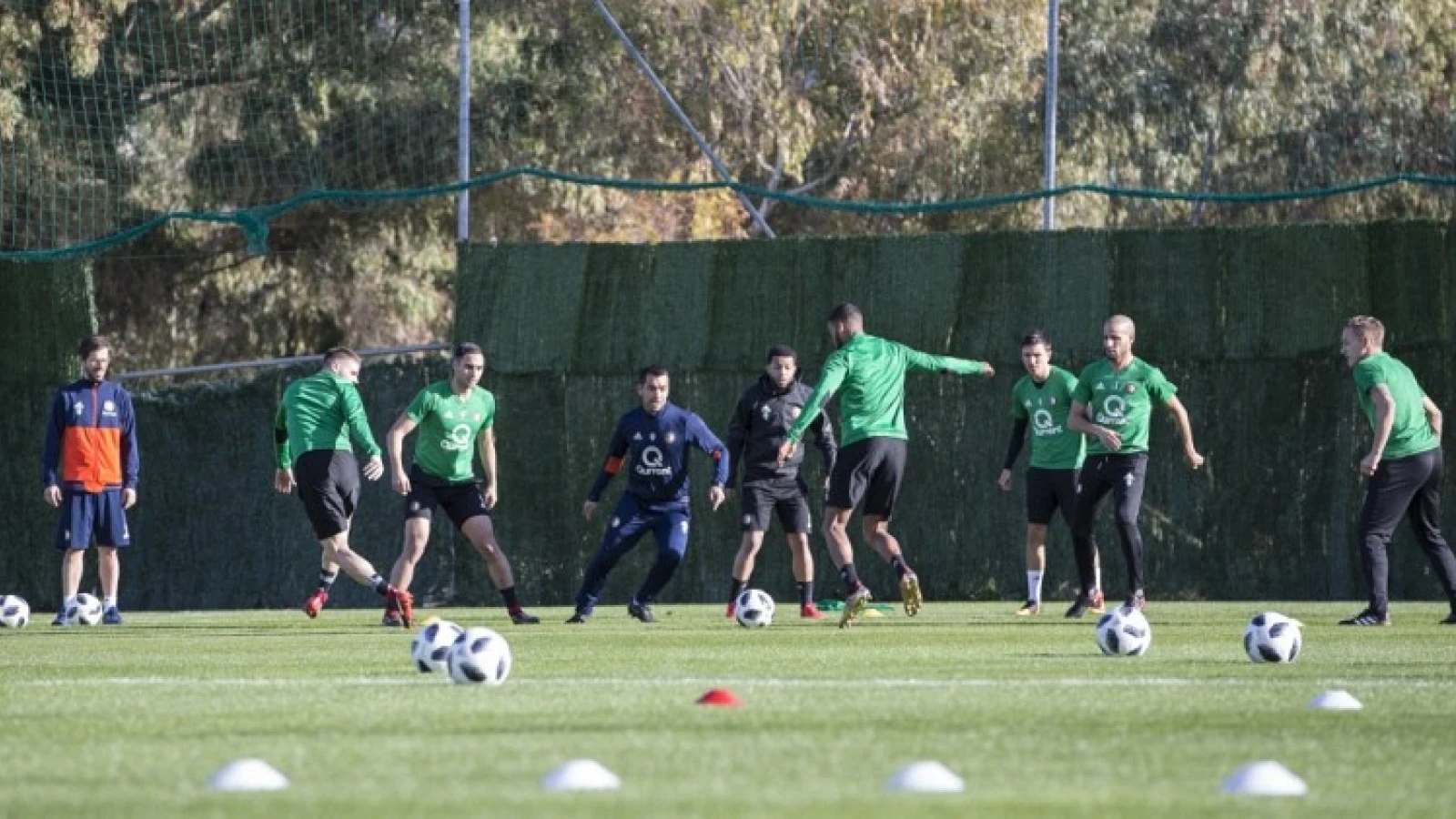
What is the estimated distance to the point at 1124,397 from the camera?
17.2m

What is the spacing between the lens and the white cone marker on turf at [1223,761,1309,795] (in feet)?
20.8

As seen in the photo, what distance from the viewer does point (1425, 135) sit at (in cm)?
2759

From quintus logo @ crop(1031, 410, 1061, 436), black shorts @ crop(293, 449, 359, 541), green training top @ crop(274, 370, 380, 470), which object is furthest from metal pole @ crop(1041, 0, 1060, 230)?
black shorts @ crop(293, 449, 359, 541)

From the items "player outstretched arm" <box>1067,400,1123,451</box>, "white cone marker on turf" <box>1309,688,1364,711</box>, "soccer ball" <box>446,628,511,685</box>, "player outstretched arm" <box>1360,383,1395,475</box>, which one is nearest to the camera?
"white cone marker on turf" <box>1309,688,1364,711</box>

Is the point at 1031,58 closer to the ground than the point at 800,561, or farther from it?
farther from it

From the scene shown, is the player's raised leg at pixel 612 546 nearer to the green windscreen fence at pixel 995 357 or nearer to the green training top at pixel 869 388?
the green training top at pixel 869 388

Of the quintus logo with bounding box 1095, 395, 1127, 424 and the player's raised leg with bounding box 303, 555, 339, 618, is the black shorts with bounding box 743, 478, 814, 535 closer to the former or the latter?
the quintus logo with bounding box 1095, 395, 1127, 424

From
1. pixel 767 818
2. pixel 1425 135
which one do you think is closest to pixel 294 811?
pixel 767 818

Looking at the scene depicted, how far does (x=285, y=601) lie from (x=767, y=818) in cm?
1673

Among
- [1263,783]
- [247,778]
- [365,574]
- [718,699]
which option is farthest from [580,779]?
[365,574]

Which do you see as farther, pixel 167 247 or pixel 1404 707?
pixel 167 247

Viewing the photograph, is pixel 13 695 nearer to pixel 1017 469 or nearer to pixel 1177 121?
pixel 1017 469

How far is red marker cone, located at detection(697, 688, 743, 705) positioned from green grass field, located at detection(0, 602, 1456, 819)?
0.36 feet

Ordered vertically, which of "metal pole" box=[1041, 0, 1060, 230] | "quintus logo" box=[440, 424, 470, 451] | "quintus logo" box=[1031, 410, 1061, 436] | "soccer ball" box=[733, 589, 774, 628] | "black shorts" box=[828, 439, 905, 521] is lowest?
"soccer ball" box=[733, 589, 774, 628]
